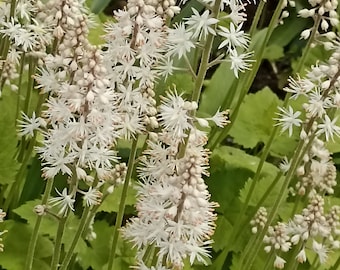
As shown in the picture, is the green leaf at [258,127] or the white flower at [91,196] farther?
the green leaf at [258,127]

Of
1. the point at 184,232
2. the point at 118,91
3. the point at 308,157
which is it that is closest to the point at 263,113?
the point at 308,157

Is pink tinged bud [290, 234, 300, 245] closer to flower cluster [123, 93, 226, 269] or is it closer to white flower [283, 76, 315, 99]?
white flower [283, 76, 315, 99]

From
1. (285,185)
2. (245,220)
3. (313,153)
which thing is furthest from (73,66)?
(245,220)

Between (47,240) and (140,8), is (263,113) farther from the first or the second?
(140,8)

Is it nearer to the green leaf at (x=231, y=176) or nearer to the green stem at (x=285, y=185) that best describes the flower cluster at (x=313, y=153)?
the green stem at (x=285, y=185)

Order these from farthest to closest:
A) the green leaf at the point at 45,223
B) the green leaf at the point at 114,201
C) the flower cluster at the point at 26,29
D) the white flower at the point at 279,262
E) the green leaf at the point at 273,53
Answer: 1. the green leaf at the point at 273,53
2. the green leaf at the point at 114,201
3. the green leaf at the point at 45,223
4. the white flower at the point at 279,262
5. the flower cluster at the point at 26,29

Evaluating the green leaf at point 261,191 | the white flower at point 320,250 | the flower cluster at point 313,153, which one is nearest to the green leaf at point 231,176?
the green leaf at point 261,191

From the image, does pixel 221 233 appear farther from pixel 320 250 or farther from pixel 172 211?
pixel 172 211

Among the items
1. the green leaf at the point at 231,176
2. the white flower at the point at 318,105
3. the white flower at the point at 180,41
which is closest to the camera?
the white flower at the point at 180,41
